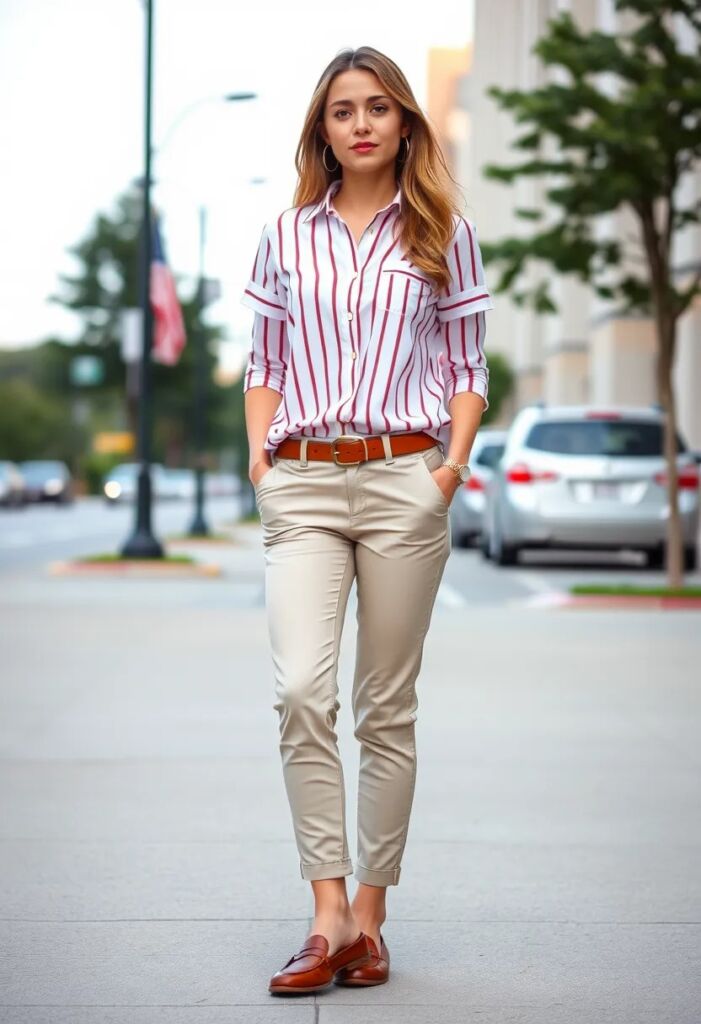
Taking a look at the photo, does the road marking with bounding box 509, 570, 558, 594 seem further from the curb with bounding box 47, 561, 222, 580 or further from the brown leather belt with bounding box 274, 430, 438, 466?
the brown leather belt with bounding box 274, 430, 438, 466

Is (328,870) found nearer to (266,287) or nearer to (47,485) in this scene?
(266,287)

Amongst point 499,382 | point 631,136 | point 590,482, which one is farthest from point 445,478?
point 499,382

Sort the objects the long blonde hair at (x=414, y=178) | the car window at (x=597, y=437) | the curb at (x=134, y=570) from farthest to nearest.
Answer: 1. the curb at (x=134, y=570)
2. the car window at (x=597, y=437)
3. the long blonde hair at (x=414, y=178)

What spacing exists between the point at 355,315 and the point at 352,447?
298 mm

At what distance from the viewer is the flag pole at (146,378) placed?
20.6m

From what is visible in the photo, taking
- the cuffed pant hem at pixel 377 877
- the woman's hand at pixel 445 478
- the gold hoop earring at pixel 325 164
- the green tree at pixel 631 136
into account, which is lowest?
the cuffed pant hem at pixel 377 877

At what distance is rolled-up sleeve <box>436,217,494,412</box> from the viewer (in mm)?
4199

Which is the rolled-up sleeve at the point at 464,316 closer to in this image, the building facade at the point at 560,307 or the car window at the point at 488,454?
the building facade at the point at 560,307

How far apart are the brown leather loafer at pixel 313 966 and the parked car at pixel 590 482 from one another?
47.8 feet

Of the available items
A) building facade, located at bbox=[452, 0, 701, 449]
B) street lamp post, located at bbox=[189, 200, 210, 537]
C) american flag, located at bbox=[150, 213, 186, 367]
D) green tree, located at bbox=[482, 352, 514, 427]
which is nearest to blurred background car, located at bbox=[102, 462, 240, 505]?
green tree, located at bbox=[482, 352, 514, 427]

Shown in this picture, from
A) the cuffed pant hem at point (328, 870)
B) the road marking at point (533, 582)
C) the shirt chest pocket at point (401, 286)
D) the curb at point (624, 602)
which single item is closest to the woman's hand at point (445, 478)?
the shirt chest pocket at point (401, 286)

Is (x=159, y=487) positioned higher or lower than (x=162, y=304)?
lower

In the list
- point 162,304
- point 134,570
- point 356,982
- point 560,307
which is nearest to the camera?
point 356,982

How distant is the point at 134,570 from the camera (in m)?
19.7
